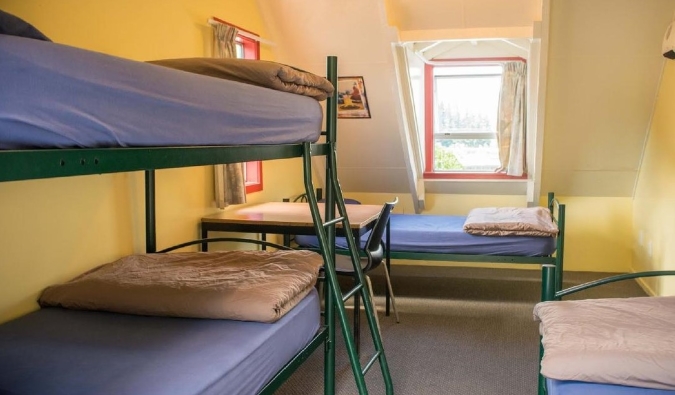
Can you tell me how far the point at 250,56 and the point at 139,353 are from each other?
289 cm

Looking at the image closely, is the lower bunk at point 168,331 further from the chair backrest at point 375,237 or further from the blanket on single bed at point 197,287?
the chair backrest at point 375,237

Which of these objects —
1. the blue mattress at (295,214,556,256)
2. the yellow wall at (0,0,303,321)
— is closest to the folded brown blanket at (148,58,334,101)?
the yellow wall at (0,0,303,321)

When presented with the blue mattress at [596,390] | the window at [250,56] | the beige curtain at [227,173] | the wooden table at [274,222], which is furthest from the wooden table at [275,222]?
the blue mattress at [596,390]

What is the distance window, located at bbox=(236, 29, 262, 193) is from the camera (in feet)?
14.0

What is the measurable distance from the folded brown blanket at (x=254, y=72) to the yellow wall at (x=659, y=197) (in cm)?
314

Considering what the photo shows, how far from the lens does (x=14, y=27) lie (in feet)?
4.00

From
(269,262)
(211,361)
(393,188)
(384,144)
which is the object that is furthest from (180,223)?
(393,188)

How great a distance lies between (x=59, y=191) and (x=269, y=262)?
922 millimetres

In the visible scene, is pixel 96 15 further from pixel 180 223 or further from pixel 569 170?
pixel 569 170

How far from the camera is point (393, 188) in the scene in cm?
579

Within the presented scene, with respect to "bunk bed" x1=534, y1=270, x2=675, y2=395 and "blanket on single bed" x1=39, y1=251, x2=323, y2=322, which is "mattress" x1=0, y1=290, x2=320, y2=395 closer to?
"blanket on single bed" x1=39, y1=251, x2=323, y2=322

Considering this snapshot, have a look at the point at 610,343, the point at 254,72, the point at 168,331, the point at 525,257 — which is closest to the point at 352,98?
the point at 525,257

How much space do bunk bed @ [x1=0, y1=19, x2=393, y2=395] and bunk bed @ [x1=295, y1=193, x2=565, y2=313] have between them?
180 centimetres

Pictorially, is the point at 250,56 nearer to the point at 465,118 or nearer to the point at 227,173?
the point at 227,173
